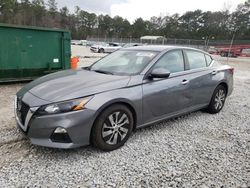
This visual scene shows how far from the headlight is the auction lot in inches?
25.4

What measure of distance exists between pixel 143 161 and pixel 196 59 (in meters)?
2.45

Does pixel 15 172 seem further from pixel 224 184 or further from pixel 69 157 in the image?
pixel 224 184

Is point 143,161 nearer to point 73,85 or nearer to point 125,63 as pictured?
point 73,85

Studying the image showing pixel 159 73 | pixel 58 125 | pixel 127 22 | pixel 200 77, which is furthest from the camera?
pixel 127 22

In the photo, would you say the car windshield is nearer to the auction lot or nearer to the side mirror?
the side mirror

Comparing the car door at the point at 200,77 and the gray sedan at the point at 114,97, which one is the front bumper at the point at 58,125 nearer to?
the gray sedan at the point at 114,97

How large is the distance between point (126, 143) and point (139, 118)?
42cm

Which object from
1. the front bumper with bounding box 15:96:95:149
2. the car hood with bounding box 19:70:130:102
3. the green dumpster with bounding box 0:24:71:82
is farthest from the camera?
the green dumpster with bounding box 0:24:71:82

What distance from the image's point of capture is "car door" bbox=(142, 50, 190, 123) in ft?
11.1

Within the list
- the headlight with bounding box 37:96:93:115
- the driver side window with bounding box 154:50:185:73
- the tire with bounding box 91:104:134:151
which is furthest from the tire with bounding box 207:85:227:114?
the headlight with bounding box 37:96:93:115

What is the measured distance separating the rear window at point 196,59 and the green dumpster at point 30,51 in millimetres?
4185

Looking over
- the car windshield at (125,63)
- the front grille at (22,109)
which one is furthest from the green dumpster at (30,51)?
the front grille at (22,109)

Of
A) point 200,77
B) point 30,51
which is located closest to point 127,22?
point 30,51

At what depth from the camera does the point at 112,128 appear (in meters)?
3.03
